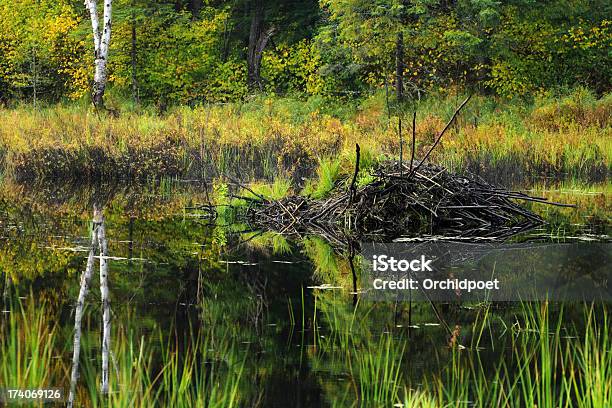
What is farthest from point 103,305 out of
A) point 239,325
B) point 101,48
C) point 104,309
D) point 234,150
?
point 101,48

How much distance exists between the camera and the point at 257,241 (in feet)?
32.3

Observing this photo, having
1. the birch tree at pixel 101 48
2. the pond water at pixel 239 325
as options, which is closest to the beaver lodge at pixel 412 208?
the pond water at pixel 239 325

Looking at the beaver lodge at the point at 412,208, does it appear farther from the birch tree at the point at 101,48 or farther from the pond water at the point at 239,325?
the birch tree at the point at 101,48

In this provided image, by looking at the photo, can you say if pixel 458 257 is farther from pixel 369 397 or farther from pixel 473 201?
pixel 369 397

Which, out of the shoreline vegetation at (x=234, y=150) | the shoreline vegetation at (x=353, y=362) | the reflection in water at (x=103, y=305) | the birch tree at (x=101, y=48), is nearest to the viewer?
the shoreline vegetation at (x=353, y=362)

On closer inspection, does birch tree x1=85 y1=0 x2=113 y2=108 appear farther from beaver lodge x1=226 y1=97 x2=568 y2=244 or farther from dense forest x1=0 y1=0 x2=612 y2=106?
beaver lodge x1=226 y1=97 x2=568 y2=244

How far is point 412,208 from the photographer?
10.9m

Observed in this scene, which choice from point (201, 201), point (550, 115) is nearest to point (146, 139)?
point (201, 201)

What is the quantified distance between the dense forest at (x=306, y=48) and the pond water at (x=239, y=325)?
1880 centimetres

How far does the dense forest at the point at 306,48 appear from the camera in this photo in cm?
2864

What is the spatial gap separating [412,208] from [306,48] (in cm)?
2437

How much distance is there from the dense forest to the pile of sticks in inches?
635

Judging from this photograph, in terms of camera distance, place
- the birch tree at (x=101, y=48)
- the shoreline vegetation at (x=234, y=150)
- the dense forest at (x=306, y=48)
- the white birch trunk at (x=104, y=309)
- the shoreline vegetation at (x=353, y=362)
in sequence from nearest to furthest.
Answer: the shoreline vegetation at (x=353, y=362) < the white birch trunk at (x=104, y=309) < the shoreline vegetation at (x=234, y=150) < the birch tree at (x=101, y=48) < the dense forest at (x=306, y=48)

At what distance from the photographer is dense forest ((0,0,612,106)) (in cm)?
2864
